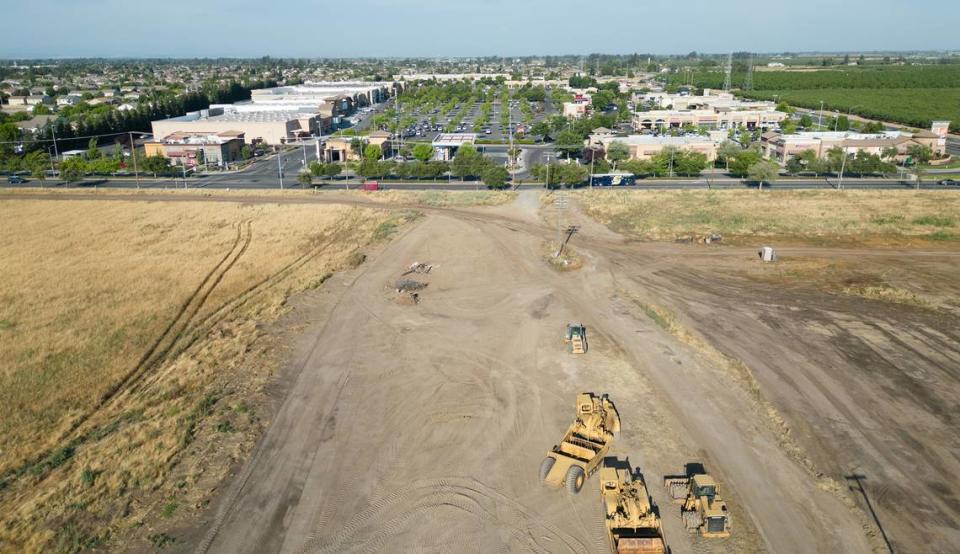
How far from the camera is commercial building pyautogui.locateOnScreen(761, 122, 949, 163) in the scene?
64.8 m

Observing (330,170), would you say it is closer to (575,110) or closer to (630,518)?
(630,518)

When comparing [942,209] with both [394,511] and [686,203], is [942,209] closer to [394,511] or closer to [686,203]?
[686,203]

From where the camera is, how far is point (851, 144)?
64812 millimetres

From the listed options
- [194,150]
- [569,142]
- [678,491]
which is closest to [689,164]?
[569,142]

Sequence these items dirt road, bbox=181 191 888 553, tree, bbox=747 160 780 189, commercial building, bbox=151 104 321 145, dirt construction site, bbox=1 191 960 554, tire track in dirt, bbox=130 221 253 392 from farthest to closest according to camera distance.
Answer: commercial building, bbox=151 104 321 145 → tree, bbox=747 160 780 189 → tire track in dirt, bbox=130 221 253 392 → dirt construction site, bbox=1 191 960 554 → dirt road, bbox=181 191 888 553

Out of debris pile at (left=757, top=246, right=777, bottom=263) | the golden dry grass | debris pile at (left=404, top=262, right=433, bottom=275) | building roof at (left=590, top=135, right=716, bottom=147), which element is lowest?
debris pile at (left=404, top=262, right=433, bottom=275)

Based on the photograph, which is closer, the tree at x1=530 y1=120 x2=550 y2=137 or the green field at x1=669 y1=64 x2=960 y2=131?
the tree at x1=530 y1=120 x2=550 y2=137

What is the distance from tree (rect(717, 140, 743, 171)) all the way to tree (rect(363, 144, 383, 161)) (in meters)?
36.1

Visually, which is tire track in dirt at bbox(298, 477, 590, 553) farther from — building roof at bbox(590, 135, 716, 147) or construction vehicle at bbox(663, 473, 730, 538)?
building roof at bbox(590, 135, 716, 147)

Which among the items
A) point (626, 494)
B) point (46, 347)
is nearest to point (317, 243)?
point (46, 347)

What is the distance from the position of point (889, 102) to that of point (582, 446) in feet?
445

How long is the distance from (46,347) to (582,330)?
72.3 ft

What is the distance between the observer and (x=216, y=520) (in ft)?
49.7

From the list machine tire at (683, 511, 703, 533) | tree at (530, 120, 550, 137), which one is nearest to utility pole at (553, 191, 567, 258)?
machine tire at (683, 511, 703, 533)
